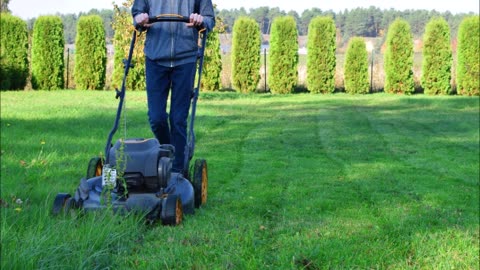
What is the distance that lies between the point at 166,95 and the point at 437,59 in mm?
20882

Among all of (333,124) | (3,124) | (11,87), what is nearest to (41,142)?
(3,124)

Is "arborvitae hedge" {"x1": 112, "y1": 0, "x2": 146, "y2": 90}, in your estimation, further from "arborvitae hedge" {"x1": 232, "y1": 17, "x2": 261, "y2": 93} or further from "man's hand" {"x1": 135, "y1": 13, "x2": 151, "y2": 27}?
"man's hand" {"x1": 135, "y1": 13, "x2": 151, "y2": 27}

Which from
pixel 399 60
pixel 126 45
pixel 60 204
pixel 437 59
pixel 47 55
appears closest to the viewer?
pixel 60 204

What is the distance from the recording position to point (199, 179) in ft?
16.8

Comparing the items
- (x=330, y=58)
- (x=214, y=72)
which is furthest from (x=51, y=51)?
(x=330, y=58)

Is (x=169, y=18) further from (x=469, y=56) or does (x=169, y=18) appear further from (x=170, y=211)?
(x=469, y=56)

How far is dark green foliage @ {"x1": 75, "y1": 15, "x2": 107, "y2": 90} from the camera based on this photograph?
80.2 feet

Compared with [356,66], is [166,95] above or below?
below

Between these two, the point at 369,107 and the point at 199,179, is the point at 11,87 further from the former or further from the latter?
the point at 199,179

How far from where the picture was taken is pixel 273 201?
5.56 m

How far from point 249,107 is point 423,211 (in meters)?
12.5

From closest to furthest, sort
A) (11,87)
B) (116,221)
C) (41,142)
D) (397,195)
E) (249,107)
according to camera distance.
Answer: (116,221) → (397,195) → (41,142) → (249,107) → (11,87)

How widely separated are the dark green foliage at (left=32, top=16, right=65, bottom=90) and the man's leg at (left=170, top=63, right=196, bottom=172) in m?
19.8

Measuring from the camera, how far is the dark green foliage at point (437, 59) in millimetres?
24609
